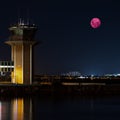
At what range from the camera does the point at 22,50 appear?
83.8 metres

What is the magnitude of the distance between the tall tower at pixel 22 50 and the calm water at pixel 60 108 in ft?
17.8

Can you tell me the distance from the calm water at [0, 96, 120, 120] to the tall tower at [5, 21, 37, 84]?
542cm

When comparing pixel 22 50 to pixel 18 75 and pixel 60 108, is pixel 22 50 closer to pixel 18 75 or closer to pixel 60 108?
pixel 18 75

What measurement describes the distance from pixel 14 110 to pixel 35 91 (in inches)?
753

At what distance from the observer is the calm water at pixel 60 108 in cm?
6047

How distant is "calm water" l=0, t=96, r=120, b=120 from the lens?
6047cm

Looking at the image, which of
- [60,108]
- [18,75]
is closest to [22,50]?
[18,75]

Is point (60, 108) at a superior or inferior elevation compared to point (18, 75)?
inferior

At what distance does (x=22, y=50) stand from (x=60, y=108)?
56.4ft

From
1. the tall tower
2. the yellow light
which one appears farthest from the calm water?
the yellow light

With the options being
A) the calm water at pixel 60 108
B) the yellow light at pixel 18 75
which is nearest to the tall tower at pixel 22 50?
the yellow light at pixel 18 75

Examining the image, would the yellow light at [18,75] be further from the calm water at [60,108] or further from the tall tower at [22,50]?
the calm water at [60,108]

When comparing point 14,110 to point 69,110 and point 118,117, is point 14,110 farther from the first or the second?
point 118,117

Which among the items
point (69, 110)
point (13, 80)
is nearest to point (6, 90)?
point (13, 80)
